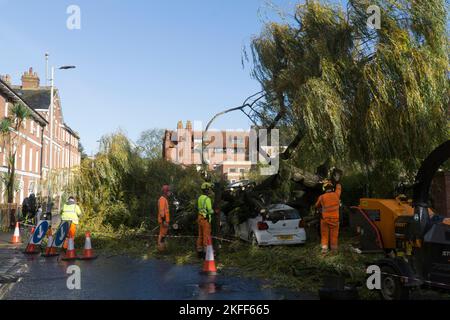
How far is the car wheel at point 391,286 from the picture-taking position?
249 inches

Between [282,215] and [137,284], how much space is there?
16.9 feet

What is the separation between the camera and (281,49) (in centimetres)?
1459

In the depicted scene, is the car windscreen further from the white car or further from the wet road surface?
the wet road surface

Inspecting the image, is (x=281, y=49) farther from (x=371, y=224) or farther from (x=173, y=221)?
(x=371, y=224)

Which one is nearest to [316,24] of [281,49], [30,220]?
[281,49]

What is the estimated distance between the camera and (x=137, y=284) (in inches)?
334

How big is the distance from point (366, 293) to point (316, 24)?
8784 mm

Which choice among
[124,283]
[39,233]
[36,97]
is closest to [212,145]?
[36,97]

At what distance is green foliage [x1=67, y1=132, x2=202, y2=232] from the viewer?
16688 millimetres

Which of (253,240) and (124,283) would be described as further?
(253,240)

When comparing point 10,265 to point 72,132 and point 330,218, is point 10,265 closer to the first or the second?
point 330,218

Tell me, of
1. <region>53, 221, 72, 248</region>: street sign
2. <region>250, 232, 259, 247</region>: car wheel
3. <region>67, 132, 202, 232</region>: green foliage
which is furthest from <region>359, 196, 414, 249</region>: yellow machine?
<region>67, 132, 202, 232</region>: green foliage

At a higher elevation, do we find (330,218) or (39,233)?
(330,218)

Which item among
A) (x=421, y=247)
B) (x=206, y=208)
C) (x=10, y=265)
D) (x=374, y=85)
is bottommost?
(x=10, y=265)
